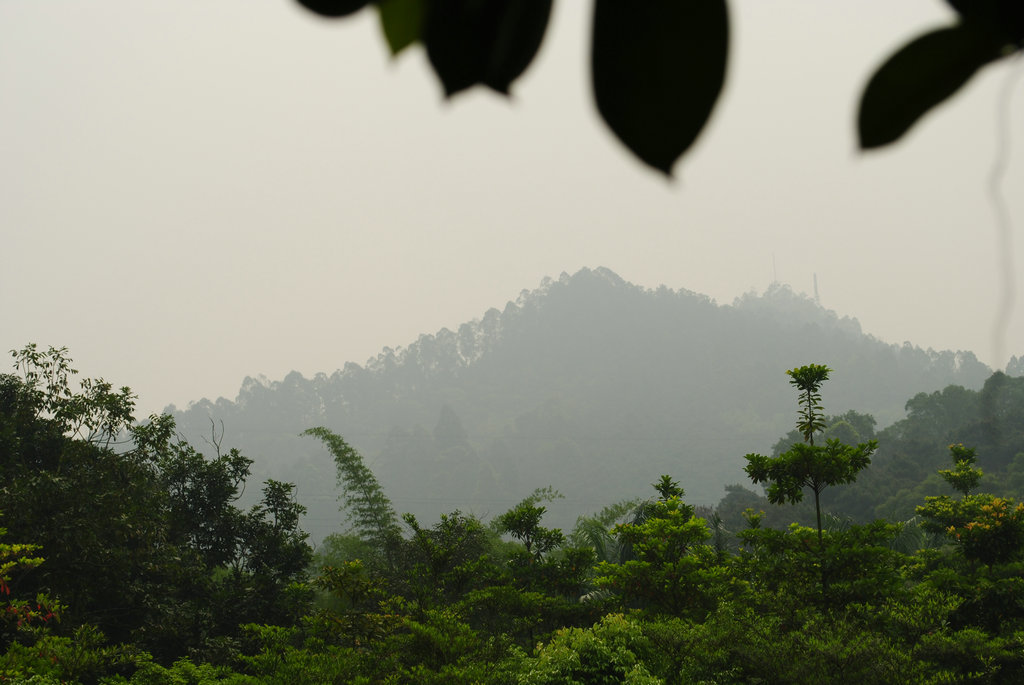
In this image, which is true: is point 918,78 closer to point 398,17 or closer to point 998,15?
point 998,15

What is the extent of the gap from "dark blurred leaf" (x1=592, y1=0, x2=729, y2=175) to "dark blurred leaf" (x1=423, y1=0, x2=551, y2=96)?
0.03 m

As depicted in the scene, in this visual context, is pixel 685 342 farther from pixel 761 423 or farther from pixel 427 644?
pixel 427 644

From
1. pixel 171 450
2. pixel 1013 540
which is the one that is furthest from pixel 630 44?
pixel 171 450

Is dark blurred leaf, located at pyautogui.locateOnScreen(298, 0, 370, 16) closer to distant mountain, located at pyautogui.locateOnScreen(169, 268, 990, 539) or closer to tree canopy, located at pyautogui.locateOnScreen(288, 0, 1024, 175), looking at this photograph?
tree canopy, located at pyautogui.locateOnScreen(288, 0, 1024, 175)

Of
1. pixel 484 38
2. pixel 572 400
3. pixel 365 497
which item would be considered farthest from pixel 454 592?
pixel 572 400

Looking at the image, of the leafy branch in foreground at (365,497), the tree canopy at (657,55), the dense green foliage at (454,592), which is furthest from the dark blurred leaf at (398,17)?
the leafy branch in foreground at (365,497)

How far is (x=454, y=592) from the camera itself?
914 centimetres

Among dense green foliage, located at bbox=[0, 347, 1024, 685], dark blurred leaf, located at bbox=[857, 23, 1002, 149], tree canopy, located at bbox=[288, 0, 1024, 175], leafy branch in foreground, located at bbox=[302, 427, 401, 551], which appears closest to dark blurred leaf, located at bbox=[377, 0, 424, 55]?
tree canopy, located at bbox=[288, 0, 1024, 175]

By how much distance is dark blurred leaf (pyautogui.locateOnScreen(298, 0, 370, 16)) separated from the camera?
0.61ft

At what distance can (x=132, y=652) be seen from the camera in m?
6.76

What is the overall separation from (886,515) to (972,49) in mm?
26835

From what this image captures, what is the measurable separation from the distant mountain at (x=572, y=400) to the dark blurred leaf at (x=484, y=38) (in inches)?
2220

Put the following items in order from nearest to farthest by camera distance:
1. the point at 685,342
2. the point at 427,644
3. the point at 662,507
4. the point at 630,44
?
the point at 630,44
the point at 427,644
the point at 662,507
the point at 685,342

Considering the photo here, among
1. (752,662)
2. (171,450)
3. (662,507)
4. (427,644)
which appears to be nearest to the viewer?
(752,662)
